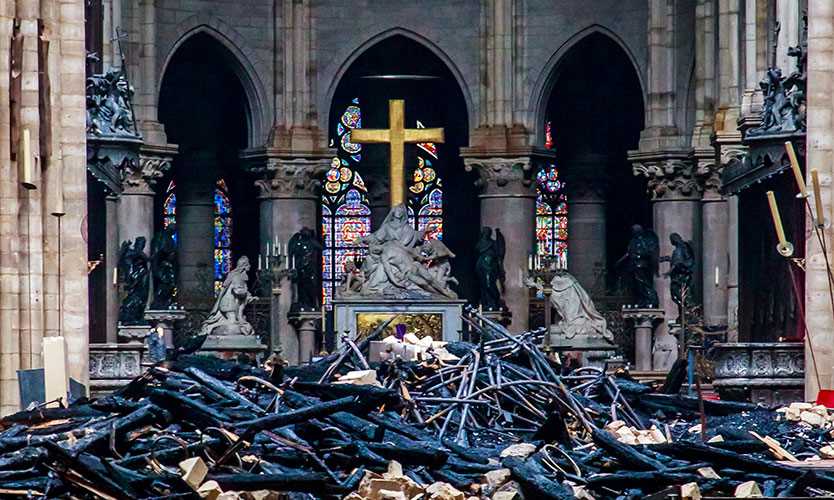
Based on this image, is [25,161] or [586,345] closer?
[25,161]

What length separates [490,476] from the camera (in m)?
22.6

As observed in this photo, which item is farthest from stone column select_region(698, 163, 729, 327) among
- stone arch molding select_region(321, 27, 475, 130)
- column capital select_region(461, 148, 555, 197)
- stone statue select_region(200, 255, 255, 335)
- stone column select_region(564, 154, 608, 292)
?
stone statue select_region(200, 255, 255, 335)

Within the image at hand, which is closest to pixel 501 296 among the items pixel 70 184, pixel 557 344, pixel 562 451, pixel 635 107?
pixel 557 344

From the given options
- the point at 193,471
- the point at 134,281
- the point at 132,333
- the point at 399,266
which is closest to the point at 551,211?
the point at 399,266

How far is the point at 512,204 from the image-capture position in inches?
2275

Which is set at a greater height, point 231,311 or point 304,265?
point 304,265

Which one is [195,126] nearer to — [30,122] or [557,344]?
[557,344]

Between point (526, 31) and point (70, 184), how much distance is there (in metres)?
22.5

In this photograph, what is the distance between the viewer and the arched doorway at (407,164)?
61781 millimetres

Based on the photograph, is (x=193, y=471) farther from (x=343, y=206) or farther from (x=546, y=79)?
(x=343, y=206)

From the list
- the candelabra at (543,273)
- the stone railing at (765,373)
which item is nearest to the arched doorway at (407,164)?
the candelabra at (543,273)

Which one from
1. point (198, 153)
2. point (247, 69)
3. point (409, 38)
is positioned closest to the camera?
point (247, 69)

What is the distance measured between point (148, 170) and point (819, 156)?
67.7ft

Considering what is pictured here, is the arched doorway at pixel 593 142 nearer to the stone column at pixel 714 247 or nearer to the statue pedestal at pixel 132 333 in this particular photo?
the stone column at pixel 714 247
